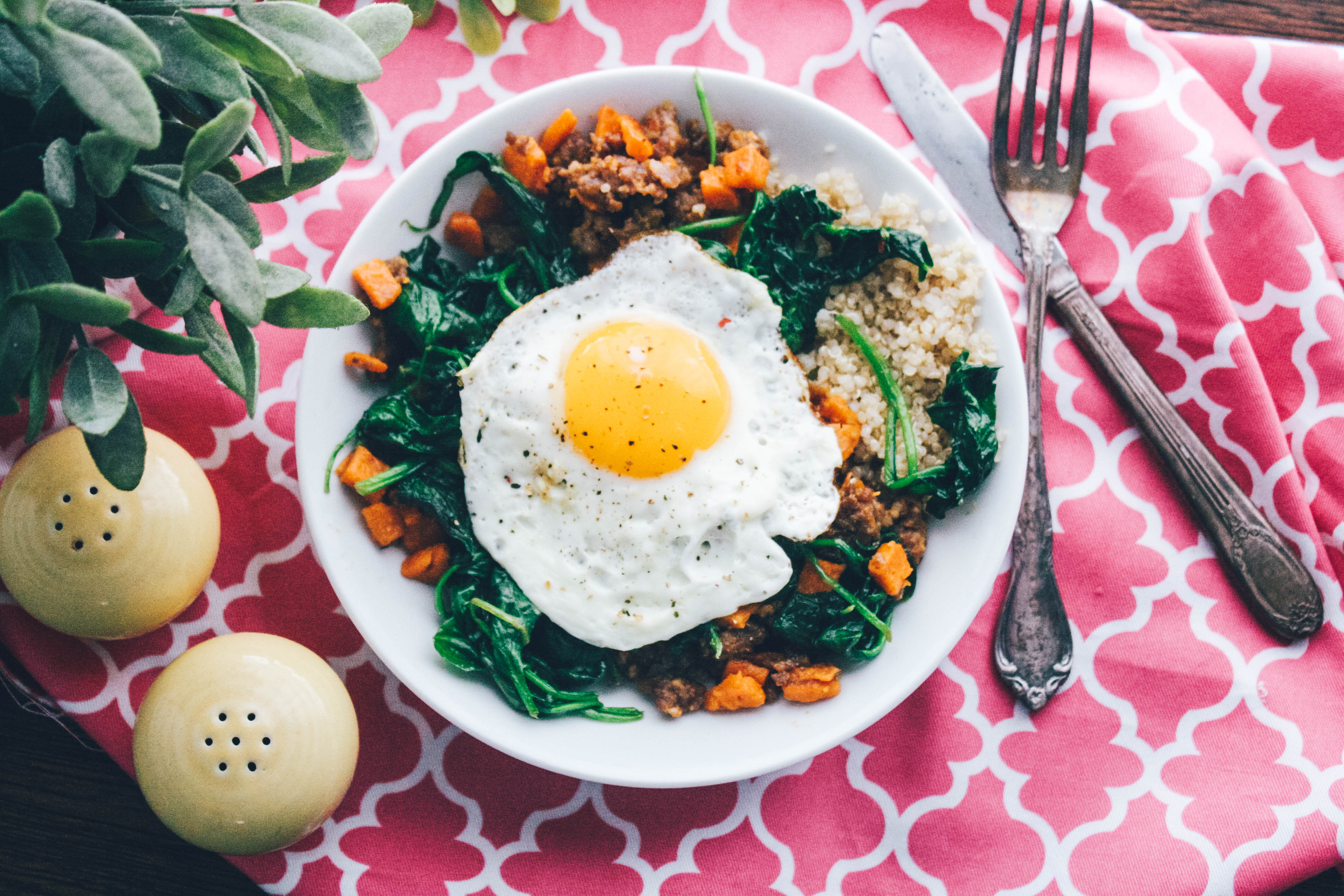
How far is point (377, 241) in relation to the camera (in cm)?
236

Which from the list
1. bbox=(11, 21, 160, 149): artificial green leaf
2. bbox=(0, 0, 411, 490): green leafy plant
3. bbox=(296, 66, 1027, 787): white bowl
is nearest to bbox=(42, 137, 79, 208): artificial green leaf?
bbox=(0, 0, 411, 490): green leafy plant

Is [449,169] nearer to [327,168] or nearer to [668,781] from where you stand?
[327,168]

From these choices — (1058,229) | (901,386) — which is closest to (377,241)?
(901,386)

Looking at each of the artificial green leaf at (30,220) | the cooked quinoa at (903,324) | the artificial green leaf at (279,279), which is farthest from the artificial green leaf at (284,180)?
the cooked quinoa at (903,324)

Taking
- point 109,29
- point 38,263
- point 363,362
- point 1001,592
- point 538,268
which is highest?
point 109,29

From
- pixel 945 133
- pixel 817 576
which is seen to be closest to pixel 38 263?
pixel 817 576

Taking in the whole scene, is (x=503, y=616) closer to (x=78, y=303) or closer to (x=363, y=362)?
(x=363, y=362)

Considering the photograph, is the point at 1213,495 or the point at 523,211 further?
the point at 1213,495

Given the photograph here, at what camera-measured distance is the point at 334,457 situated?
2.31m

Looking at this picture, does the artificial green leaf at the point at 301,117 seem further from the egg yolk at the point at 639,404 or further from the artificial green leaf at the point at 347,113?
the egg yolk at the point at 639,404

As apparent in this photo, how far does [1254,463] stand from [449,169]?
2.55m

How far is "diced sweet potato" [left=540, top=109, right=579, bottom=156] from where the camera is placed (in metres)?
2.41

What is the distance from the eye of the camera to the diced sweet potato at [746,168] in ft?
7.91

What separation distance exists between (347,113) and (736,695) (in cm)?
168
